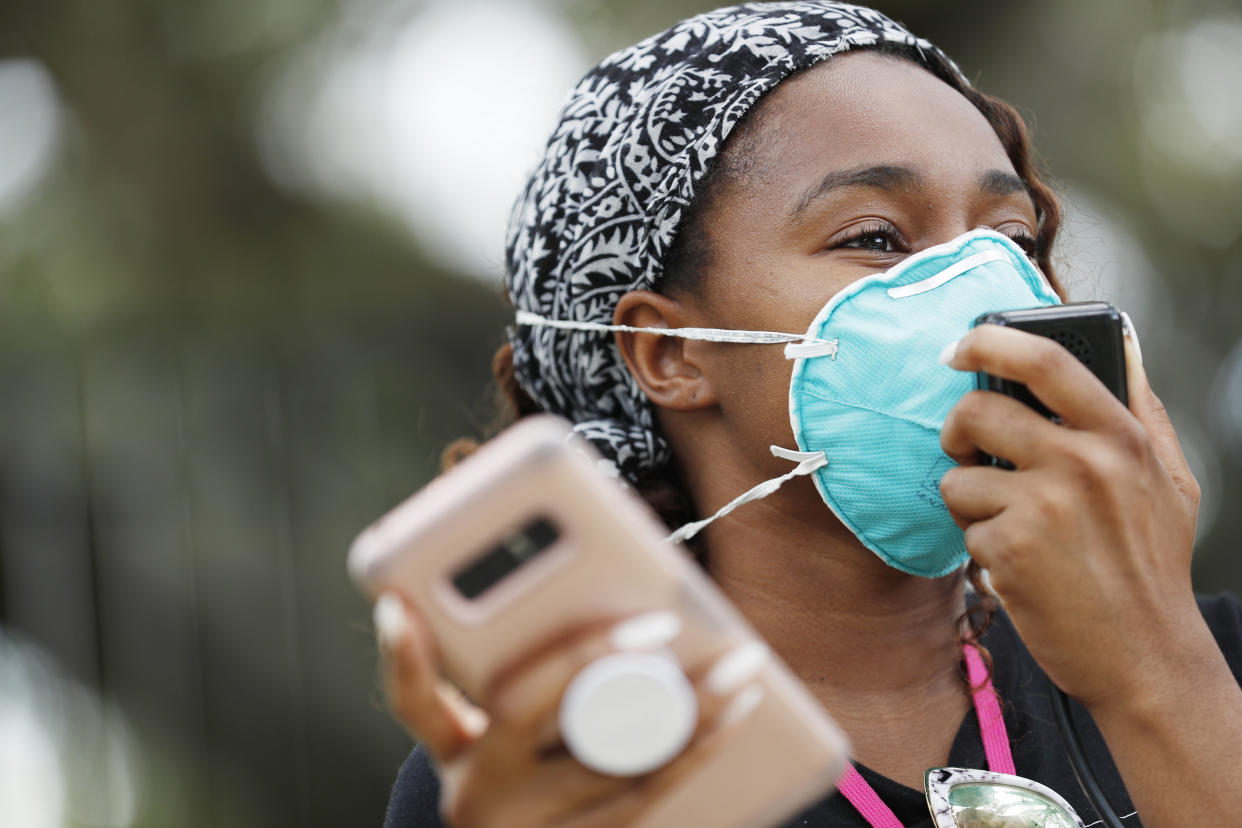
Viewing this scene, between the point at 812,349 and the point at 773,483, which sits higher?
the point at 812,349

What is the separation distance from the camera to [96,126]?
529 cm

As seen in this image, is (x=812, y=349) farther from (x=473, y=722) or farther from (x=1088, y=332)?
(x=473, y=722)

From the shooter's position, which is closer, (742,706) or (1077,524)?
(742,706)

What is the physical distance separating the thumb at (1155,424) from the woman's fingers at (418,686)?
898 millimetres

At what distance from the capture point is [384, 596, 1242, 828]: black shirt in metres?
1.71

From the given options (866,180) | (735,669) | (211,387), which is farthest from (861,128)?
(211,387)

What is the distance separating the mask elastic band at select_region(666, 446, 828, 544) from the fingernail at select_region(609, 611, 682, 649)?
0.89 m

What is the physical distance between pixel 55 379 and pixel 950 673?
391cm

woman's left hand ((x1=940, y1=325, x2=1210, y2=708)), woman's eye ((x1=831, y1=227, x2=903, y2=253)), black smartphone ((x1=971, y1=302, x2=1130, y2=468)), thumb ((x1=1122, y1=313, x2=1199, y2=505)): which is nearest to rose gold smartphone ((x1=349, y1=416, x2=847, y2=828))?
woman's left hand ((x1=940, y1=325, x2=1210, y2=708))

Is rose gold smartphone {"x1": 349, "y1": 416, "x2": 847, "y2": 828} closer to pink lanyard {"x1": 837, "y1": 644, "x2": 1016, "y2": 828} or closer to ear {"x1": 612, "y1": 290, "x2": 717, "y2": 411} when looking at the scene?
pink lanyard {"x1": 837, "y1": 644, "x2": 1016, "y2": 828}

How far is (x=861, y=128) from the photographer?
6.25 feet

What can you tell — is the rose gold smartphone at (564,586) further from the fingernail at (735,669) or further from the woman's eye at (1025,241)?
the woman's eye at (1025,241)

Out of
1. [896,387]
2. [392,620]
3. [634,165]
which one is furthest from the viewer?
[634,165]

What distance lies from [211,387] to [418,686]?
3985mm
